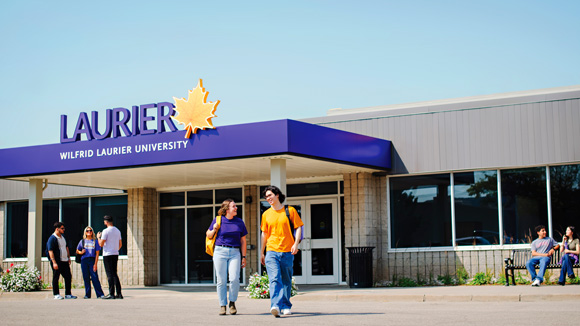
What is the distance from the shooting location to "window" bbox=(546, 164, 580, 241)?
17.0 meters

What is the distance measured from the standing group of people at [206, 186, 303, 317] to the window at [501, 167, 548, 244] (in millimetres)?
8718

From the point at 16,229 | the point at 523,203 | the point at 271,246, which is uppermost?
the point at 523,203

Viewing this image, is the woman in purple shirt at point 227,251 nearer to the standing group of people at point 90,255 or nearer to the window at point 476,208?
the standing group of people at point 90,255

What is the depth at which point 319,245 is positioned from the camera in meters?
20.2

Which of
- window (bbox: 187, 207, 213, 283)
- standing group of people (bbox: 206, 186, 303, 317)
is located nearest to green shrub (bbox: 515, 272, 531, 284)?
standing group of people (bbox: 206, 186, 303, 317)

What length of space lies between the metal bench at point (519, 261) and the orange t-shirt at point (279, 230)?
767 cm

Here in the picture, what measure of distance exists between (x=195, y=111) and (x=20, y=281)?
21.8ft

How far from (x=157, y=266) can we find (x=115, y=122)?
632 cm

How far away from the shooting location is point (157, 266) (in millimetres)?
22469

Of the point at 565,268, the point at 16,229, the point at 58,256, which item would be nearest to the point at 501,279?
the point at 565,268

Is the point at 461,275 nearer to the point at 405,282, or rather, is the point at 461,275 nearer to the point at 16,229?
the point at 405,282

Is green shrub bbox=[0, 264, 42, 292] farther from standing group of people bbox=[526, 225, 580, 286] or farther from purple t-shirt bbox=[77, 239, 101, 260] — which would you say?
standing group of people bbox=[526, 225, 580, 286]

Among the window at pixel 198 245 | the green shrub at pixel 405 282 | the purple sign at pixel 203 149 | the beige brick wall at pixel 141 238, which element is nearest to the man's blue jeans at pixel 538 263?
the green shrub at pixel 405 282

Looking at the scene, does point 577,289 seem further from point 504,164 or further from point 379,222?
point 379,222
